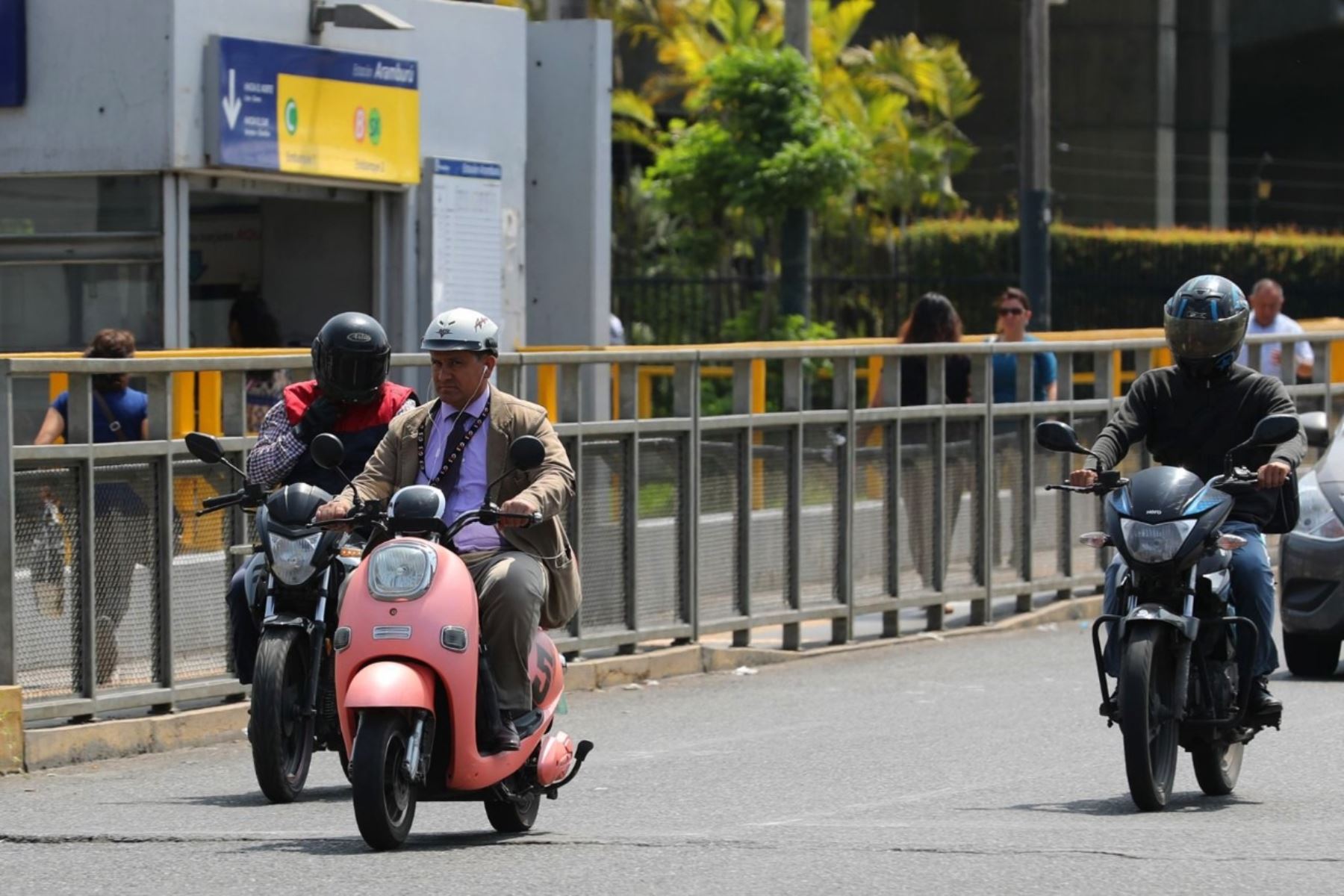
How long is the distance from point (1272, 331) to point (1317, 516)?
6.20 m

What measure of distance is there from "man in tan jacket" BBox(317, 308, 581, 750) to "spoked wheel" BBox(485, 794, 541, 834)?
1.31 ft

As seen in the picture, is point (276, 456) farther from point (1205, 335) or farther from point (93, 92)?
point (93, 92)

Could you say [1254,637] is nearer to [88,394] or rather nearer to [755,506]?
[88,394]

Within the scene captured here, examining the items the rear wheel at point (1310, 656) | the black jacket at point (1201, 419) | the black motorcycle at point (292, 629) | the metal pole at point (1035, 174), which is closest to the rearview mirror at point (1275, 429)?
the black jacket at point (1201, 419)

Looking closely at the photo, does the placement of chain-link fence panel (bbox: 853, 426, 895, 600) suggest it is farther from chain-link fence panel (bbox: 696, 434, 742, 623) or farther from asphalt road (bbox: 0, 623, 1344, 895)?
asphalt road (bbox: 0, 623, 1344, 895)

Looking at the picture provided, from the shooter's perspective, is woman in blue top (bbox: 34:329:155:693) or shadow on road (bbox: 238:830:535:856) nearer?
shadow on road (bbox: 238:830:535:856)

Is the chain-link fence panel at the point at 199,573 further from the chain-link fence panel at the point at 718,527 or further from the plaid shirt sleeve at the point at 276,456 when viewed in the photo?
the chain-link fence panel at the point at 718,527

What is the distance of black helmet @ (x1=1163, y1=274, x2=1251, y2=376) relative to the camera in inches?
344

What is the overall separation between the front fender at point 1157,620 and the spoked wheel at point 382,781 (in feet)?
7.62

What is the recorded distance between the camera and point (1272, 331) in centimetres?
1852

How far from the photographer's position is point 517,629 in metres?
7.51

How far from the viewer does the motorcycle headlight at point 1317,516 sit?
489 inches

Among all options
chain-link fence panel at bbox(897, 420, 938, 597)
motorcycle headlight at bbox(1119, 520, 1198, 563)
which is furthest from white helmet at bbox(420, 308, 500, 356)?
chain-link fence panel at bbox(897, 420, 938, 597)

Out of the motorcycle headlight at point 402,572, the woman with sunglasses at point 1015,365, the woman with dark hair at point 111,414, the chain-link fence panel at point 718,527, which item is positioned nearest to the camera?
the motorcycle headlight at point 402,572
